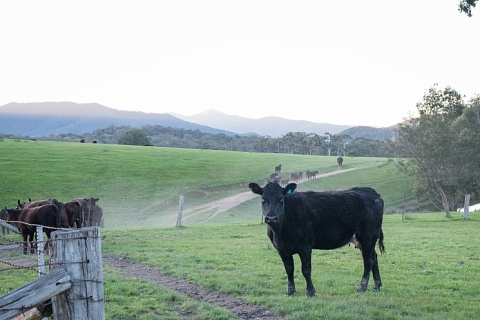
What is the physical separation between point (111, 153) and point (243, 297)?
5984 cm

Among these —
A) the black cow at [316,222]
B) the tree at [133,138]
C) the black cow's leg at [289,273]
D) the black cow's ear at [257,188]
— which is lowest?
the black cow's leg at [289,273]

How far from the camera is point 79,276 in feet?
12.9

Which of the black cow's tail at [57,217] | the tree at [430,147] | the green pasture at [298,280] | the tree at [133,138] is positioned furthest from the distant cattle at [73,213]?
the tree at [133,138]

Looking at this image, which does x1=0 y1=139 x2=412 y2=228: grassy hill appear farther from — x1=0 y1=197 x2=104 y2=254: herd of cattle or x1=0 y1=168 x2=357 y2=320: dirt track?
x1=0 y1=168 x2=357 y2=320: dirt track

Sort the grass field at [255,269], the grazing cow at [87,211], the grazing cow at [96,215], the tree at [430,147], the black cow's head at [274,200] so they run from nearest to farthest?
the grass field at [255,269]
the black cow's head at [274,200]
the grazing cow at [87,211]
the grazing cow at [96,215]
the tree at [430,147]

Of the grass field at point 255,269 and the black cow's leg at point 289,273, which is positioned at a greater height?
the black cow's leg at point 289,273

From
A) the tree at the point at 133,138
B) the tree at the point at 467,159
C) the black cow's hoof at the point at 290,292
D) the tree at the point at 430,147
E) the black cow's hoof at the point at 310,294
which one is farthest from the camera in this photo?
the tree at the point at 133,138

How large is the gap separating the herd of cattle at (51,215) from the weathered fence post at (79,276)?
9.97 meters

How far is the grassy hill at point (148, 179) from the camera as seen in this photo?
3856 cm

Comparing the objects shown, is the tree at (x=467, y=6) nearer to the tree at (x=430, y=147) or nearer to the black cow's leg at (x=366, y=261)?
the black cow's leg at (x=366, y=261)

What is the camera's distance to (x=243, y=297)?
9664 millimetres

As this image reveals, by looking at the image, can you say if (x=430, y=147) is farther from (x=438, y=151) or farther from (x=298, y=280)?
(x=298, y=280)

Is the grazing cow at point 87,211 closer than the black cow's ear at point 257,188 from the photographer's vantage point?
No

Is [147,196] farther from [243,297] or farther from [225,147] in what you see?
[225,147]
